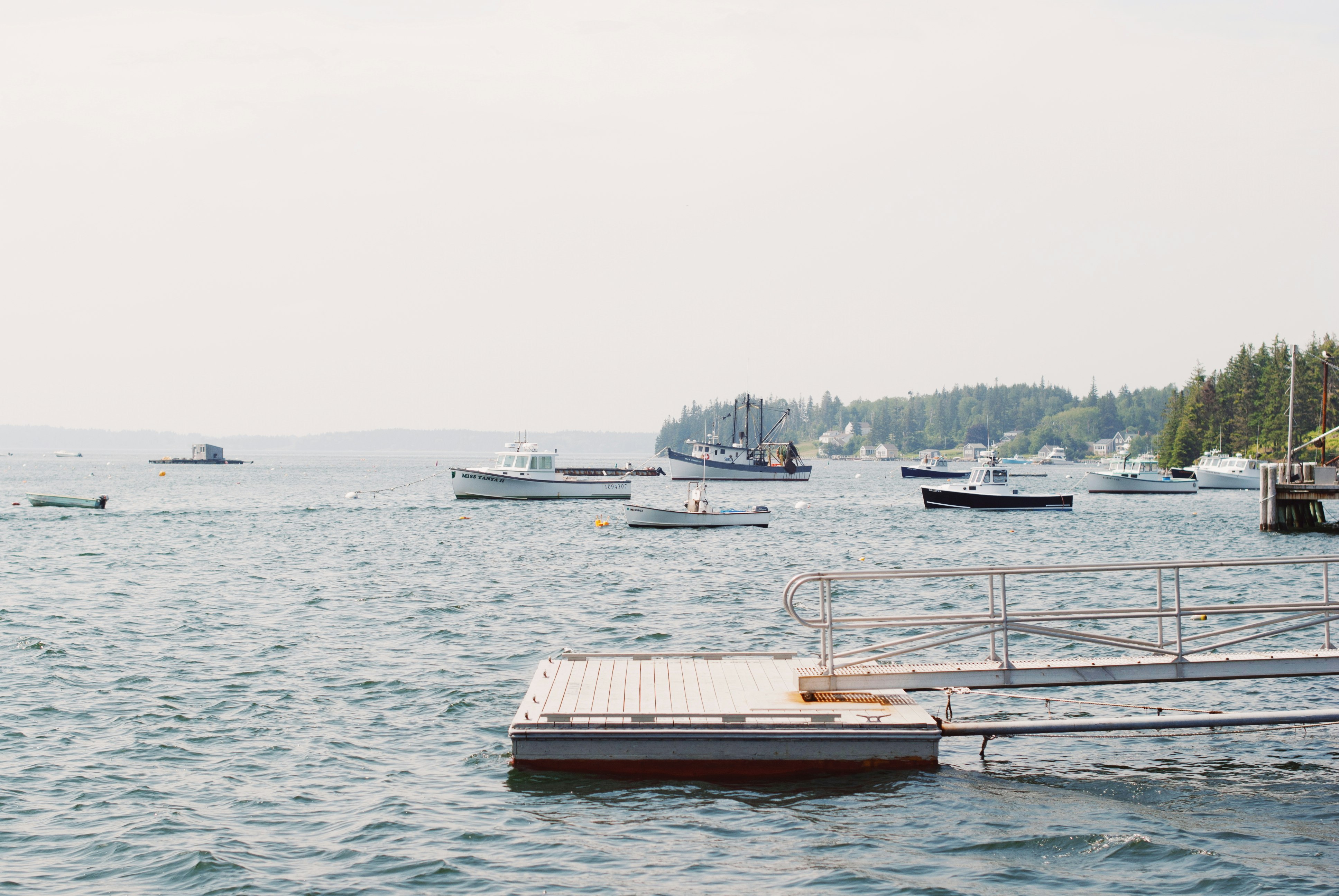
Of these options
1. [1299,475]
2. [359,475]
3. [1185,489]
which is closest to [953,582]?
[1299,475]

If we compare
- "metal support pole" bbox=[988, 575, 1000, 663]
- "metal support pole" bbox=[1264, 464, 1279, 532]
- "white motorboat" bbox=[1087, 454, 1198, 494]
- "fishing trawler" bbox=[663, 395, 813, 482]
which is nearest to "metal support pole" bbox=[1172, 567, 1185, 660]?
"metal support pole" bbox=[988, 575, 1000, 663]

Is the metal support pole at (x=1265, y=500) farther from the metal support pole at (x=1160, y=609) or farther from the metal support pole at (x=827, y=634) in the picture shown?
the metal support pole at (x=827, y=634)

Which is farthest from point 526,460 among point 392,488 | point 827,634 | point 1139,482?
point 827,634

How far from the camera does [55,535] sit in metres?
54.0

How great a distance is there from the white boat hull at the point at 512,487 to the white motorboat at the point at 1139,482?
175 feet

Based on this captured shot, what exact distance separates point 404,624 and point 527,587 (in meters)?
7.88

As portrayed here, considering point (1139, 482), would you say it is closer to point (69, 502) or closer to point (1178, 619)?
point (69, 502)

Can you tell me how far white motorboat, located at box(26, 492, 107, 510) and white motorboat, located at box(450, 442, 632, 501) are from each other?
76.7ft

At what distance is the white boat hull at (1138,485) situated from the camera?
103625mm

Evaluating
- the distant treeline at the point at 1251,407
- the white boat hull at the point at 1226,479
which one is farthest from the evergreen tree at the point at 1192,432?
the white boat hull at the point at 1226,479

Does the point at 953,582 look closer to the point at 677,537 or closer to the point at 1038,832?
the point at 677,537

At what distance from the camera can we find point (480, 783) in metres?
13.3

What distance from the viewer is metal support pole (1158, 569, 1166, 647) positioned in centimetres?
1395

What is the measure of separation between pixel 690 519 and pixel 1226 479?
79253 mm
